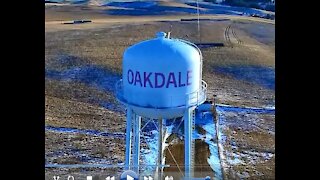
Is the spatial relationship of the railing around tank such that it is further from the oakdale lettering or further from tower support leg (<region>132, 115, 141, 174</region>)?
tower support leg (<region>132, 115, 141, 174</region>)

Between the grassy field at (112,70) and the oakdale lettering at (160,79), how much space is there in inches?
138

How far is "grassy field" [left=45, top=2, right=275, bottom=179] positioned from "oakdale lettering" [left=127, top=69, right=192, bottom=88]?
3515mm

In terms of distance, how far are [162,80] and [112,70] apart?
11.1 metres

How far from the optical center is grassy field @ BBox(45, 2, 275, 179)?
35.8ft

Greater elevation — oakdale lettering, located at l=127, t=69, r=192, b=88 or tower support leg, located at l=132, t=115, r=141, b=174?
oakdale lettering, located at l=127, t=69, r=192, b=88

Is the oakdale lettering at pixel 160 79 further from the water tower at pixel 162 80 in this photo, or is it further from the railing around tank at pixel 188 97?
the railing around tank at pixel 188 97

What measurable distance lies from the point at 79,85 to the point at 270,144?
729 centimetres

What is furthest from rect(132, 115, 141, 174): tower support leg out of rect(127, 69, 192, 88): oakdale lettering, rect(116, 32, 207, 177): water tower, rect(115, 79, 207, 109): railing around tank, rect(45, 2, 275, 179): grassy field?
rect(45, 2, 275, 179): grassy field

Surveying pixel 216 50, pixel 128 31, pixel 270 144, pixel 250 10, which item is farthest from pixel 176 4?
pixel 270 144

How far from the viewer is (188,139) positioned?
6.38 m

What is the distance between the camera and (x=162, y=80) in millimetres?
5902
